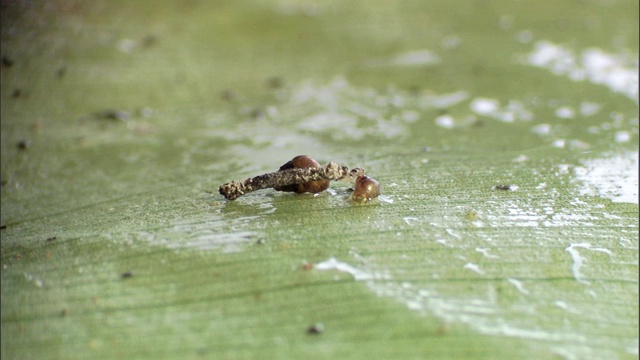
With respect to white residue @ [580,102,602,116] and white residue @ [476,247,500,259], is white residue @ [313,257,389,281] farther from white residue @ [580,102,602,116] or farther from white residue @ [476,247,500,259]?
white residue @ [580,102,602,116]

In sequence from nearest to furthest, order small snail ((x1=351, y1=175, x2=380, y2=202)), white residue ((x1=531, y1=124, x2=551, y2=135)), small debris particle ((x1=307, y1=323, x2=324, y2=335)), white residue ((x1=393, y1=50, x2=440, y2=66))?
small debris particle ((x1=307, y1=323, x2=324, y2=335)) → small snail ((x1=351, y1=175, x2=380, y2=202)) → white residue ((x1=531, y1=124, x2=551, y2=135)) → white residue ((x1=393, y1=50, x2=440, y2=66))

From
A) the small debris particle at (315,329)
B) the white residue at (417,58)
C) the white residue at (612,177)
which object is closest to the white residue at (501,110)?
the white residue at (417,58)

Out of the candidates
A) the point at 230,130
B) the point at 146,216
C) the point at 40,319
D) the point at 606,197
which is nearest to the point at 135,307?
the point at 40,319

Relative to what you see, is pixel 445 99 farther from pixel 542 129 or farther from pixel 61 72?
pixel 61 72

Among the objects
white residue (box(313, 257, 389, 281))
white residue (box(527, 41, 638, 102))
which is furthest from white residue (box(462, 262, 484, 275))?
white residue (box(527, 41, 638, 102))

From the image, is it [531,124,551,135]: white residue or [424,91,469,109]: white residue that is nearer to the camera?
[531,124,551,135]: white residue

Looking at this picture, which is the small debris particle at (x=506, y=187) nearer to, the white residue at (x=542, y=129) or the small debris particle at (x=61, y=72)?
the white residue at (x=542, y=129)

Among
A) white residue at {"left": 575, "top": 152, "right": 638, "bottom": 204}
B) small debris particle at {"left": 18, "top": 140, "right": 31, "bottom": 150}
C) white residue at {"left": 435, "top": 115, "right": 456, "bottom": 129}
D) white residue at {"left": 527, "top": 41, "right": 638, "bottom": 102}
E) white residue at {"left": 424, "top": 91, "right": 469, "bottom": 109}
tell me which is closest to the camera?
white residue at {"left": 575, "top": 152, "right": 638, "bottom": 204}
